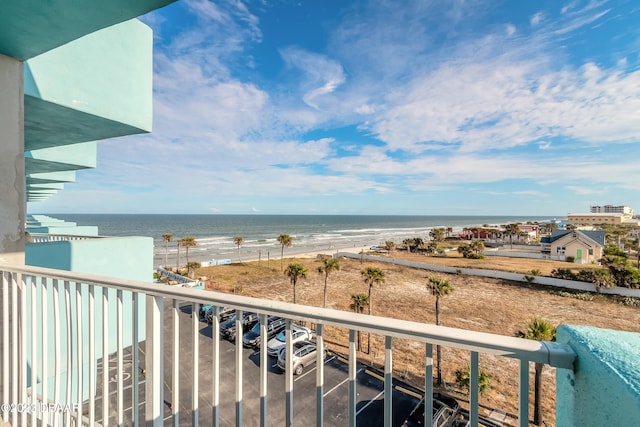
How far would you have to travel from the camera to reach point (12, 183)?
106 inches

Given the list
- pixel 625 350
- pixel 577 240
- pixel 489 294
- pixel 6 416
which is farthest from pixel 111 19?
pixel 577 240

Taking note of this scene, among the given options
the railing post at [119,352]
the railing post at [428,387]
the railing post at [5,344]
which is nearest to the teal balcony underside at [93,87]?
the railing post at [5,344]

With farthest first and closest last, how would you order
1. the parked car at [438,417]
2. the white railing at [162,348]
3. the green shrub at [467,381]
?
1. the green shrub at [467,381]
2. the parked car at [438,417]
3. the white railing at [162,348]

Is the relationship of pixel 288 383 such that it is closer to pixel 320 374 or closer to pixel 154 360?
pixel 320 374

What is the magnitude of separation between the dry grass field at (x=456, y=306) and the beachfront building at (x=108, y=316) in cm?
939

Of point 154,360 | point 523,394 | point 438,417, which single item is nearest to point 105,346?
point 154,360

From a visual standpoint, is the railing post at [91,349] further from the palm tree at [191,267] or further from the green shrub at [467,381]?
the palm tree at [191,267]

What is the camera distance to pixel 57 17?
6.66 feet

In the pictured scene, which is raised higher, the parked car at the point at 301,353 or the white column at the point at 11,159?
the white column at the point at 11,159

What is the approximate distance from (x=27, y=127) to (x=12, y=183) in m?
1.43

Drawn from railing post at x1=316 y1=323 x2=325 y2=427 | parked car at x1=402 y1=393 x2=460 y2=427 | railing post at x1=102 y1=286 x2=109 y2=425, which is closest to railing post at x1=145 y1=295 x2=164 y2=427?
railing post at x1=102 y1=286 x2=109 y2=425

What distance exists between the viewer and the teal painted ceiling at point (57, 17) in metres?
1.90

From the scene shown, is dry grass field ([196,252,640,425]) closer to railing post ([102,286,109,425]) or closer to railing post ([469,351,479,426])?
railing post ([102,286,109,425])

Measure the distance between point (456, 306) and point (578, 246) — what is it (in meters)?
22.7
